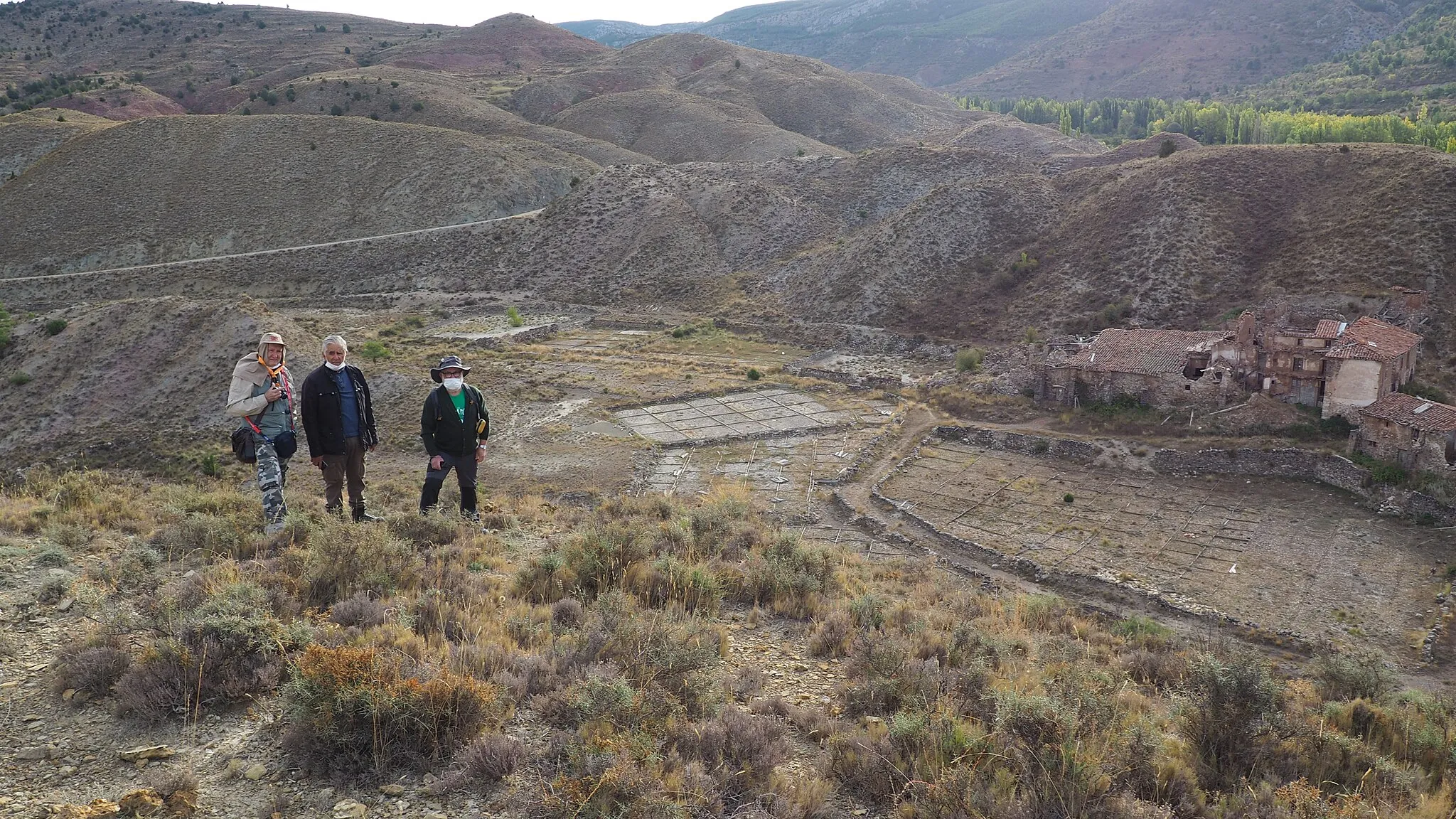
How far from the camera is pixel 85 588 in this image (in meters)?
7.39

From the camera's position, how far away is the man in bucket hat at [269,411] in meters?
9.52

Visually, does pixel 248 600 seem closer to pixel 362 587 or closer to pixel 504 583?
pixel 362 587

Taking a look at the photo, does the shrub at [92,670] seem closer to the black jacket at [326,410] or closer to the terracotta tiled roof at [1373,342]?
the black jacket at [326,410]

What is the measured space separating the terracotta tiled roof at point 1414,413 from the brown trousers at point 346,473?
80.4 ft

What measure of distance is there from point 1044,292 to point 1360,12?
489ft

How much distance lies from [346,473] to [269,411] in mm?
1262

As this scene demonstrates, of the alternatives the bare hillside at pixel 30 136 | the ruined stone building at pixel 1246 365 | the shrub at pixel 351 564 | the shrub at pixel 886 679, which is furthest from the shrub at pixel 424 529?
the bare hillside at pixel 30 136

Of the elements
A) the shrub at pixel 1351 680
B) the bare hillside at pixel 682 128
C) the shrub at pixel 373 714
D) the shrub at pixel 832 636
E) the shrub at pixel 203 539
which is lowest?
the shrub at pixel 1351 680

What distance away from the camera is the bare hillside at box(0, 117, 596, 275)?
190ft

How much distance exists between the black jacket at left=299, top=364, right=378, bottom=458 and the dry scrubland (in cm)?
89

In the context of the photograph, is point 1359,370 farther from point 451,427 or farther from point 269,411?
point 269,411

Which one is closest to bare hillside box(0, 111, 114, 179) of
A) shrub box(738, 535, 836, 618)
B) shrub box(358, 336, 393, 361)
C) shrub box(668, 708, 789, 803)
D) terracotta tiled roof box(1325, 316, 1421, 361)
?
shrub box(358, 336, 393, 361)

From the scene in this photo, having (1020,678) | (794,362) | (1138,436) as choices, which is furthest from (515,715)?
(794,362)

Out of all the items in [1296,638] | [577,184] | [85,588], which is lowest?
[1296,638]
